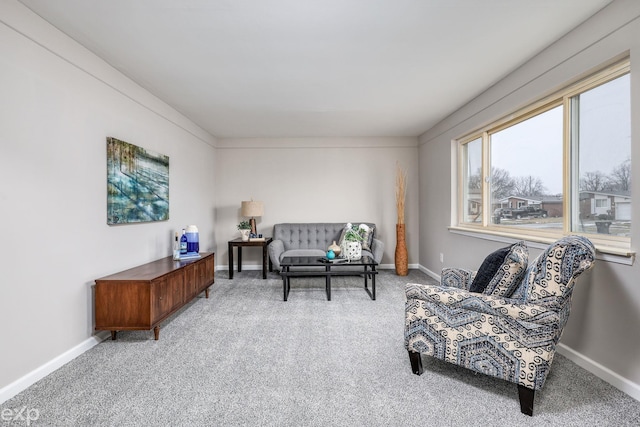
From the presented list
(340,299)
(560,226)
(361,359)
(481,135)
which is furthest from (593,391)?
(481,135)

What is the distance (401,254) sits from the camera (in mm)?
4992

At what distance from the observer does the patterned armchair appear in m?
1.57

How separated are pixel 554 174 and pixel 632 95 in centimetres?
88

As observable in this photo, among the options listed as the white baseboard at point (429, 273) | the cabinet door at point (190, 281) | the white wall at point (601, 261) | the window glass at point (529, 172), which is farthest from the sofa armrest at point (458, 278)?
the cabinet door at point (190, 281)

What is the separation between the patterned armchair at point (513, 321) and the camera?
61.6 inches

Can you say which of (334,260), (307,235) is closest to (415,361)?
(334,260)

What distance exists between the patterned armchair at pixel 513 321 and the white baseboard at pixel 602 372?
1.86 feet

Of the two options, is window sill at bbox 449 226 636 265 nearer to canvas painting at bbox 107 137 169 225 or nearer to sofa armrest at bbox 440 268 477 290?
sofa armrest at bbox 440 268 477 290

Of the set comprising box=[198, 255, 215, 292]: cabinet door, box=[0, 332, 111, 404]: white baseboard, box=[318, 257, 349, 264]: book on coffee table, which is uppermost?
box=[318, 257, 349, 264]: book on coffee table

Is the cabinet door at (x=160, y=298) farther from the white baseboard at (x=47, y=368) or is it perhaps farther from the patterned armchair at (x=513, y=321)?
the patterned armchair at (x=513, y=321)

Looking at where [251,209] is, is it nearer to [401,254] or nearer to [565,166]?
[401,254]

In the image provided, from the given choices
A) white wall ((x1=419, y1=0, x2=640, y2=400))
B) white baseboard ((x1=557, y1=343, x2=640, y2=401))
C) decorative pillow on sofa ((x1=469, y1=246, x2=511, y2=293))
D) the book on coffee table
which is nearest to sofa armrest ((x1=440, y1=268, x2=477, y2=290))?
decorative pillow on sofa ((x1=469, y1=246, x2=511, y2=293))

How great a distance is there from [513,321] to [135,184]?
10.9ft

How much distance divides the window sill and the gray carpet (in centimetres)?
79
